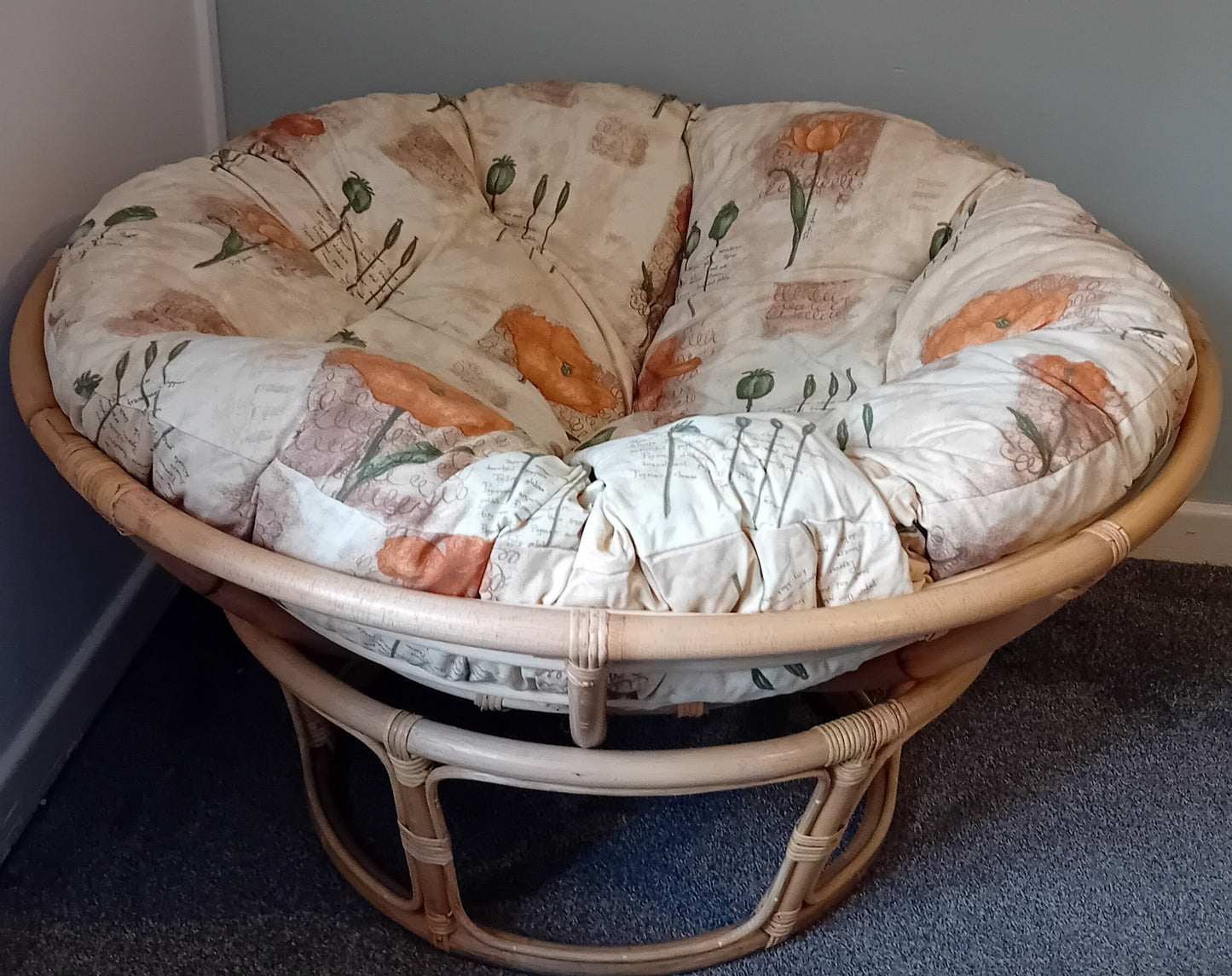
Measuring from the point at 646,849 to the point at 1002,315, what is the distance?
26.4 inches

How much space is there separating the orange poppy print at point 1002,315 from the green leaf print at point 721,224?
339 millimetres

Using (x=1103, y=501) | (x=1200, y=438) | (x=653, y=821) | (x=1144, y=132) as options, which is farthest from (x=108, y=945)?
(x=1144, y=132)

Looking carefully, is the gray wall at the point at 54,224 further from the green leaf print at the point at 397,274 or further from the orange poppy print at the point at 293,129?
the green leaf print at the point at 397,274

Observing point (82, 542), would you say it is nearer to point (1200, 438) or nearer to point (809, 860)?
point (809, 860)

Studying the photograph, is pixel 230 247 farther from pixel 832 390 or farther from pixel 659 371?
pixel 832 390

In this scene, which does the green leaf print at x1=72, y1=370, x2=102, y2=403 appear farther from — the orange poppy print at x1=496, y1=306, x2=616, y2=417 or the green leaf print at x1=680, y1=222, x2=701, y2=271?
the green leaf print at x1=680, y1=222, x2=701, y2=271

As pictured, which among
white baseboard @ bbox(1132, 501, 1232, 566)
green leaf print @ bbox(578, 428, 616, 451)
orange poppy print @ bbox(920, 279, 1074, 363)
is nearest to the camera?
orange poppy print @ bbox(920, 279, 1074, 363)

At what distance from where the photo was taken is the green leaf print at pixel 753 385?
3.52 feet

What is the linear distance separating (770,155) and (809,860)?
0.81 metres

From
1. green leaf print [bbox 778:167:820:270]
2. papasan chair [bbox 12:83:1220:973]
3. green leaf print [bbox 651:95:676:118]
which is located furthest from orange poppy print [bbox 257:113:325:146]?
green leaf print [bbox 778:167:820:270]

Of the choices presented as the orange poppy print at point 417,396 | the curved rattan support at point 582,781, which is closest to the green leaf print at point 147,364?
the orange poppy print at point 417,396

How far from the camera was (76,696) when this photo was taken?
3.75 ft

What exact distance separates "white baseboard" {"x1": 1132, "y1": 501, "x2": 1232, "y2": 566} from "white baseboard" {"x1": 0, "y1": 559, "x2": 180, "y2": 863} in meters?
1.46

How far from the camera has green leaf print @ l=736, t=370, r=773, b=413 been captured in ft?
3.52
